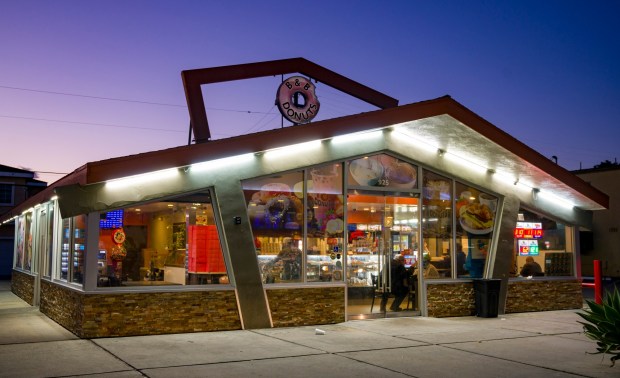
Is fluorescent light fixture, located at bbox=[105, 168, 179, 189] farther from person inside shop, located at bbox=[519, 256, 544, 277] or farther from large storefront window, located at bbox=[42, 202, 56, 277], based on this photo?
person inside shop, located at bbox=[519, 256, 544, 277]

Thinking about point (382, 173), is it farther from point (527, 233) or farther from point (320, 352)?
point (320, 352)

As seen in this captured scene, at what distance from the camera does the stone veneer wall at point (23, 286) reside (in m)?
18.5

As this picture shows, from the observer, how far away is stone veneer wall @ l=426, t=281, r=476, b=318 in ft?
50.1

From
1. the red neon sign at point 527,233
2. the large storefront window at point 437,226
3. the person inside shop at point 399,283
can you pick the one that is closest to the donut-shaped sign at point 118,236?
the person inside shop at point 399,283

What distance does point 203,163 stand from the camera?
12578mm

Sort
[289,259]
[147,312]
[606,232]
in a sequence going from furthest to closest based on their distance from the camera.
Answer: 1. [606,232]
2. [289,259]
3. [147,312]

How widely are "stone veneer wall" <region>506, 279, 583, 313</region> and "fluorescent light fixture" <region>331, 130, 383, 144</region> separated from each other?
559cm

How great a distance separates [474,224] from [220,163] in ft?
23.2

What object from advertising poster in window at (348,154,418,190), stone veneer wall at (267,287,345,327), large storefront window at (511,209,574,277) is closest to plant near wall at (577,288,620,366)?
stone veneer wall at (267,287,345,327)

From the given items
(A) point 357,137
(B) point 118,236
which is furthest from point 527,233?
(B) point 118,236

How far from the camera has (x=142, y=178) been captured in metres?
11.9

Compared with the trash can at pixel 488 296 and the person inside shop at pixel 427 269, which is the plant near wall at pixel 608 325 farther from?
the person inside shop at pixel 427 269

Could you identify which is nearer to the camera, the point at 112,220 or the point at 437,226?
the point at 112,220

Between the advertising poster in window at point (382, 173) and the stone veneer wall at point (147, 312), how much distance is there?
399cm
